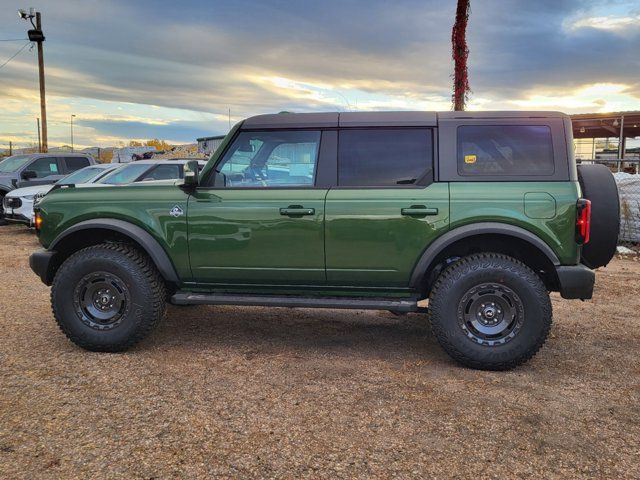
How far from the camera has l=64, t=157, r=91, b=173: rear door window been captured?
1406 centimetres

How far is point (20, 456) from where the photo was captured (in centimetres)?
281

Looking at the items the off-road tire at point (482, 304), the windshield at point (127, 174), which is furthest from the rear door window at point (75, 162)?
the off-road tire at point (482, 304)

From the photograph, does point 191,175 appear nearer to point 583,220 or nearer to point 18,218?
point 583,220

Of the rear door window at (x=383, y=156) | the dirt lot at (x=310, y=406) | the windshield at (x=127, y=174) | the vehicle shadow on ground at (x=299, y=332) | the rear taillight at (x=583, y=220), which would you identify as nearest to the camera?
the dirt lot at (x=310, y=406)

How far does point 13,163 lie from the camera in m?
14.5

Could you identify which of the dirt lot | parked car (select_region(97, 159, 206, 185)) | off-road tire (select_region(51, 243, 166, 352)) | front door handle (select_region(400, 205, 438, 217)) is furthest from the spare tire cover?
parked car (select_region(97, 159, 206, 185))

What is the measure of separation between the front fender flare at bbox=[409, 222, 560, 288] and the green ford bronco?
0.4 inches

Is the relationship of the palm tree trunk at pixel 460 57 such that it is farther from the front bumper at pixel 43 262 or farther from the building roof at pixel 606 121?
the building roof at pixel 606 121

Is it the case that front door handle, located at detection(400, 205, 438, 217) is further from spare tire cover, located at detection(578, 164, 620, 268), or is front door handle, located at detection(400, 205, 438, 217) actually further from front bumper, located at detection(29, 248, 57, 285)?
front bumper, located at detection(29, 248, 57, 285)

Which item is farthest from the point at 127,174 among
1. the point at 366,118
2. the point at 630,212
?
the point at 630,212

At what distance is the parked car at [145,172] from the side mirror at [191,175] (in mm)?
5995

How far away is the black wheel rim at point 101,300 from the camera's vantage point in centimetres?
438

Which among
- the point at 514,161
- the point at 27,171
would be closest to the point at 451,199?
the point at 514,161

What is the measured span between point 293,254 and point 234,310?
2.00 m
